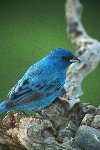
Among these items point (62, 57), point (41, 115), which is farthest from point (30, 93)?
point (62, 57)

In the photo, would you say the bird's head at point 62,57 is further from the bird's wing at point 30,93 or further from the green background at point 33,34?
the green background at point 33,34

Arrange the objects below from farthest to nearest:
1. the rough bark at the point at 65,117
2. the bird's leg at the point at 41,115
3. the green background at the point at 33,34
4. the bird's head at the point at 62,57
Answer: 1. the green background at the point at 33,34
2. the bird's head at the point at 62,57
3. the bird's leg at the point at 41,115
4. the rough bark at the point at 65,117

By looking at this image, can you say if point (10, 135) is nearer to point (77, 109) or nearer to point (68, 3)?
point (77, 109)

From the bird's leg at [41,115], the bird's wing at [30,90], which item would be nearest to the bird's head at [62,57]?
the bird's wing at [30,90]

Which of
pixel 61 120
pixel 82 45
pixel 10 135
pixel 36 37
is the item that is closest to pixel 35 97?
pixel 61 120

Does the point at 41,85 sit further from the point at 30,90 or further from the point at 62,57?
the point at 62,57

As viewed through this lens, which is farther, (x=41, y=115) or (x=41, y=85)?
(x=41, y=85)
